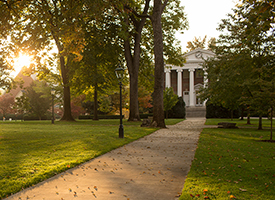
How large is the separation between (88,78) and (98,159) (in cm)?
1905

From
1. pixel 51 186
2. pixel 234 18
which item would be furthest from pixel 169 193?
pixel 234 18

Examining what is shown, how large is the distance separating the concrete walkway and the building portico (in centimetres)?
4901

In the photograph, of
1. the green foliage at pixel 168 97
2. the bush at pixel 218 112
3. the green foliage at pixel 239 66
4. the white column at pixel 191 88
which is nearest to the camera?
the green foliage at pixel 239 66

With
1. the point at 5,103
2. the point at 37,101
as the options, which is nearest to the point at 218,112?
the point at 37,101

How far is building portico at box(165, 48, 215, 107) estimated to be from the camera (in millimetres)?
56844

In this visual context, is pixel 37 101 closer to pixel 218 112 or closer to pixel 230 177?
pixel 218 112

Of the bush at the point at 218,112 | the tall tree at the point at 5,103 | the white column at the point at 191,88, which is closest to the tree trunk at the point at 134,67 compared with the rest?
the bush at the point at 218,112

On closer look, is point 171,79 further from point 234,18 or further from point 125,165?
point 125,165

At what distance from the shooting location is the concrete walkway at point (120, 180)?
15.5 ft

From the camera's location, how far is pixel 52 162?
7.29 metres

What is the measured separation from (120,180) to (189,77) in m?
56.5

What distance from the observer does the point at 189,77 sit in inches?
2384

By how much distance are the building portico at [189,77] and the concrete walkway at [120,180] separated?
49.0 meters

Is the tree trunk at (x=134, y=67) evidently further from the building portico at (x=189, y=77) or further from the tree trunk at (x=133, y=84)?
the building portico at (x=189, y=77)
